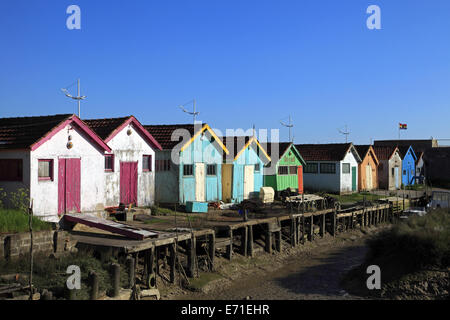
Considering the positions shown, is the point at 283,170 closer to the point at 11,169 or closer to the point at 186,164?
the point at 186,164

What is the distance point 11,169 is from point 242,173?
14974 mm

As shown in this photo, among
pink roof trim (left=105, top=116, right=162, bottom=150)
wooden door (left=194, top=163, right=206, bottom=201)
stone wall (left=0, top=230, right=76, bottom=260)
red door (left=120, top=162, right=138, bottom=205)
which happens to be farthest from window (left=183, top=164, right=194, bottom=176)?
stone wall (left=0, top=230, right=76, bottom=260)

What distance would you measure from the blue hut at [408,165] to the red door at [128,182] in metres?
34.4

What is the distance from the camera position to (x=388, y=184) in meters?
45.2

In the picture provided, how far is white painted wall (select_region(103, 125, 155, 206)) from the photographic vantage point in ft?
69.9

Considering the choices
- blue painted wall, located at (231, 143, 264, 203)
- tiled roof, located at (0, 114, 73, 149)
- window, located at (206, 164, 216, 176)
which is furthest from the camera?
blue painted wall, located at (231, 143, 264, 203)

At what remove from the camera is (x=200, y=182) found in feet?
85.5

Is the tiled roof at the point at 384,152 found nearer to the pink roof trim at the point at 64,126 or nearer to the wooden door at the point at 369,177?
the wooden door at the point at 369,177

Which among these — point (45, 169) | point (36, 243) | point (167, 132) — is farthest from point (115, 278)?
point (167, 132)

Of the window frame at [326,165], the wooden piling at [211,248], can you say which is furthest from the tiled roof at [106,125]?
the window frame at [326,165]

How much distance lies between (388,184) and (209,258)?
31245 millimetres

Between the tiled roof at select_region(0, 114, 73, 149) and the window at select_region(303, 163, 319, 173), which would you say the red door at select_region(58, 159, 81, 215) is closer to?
the tiled roof at select_region(0, 114, 73, 149)

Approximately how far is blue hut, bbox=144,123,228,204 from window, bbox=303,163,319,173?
14814 millimetres

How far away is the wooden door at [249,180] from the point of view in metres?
29.4
